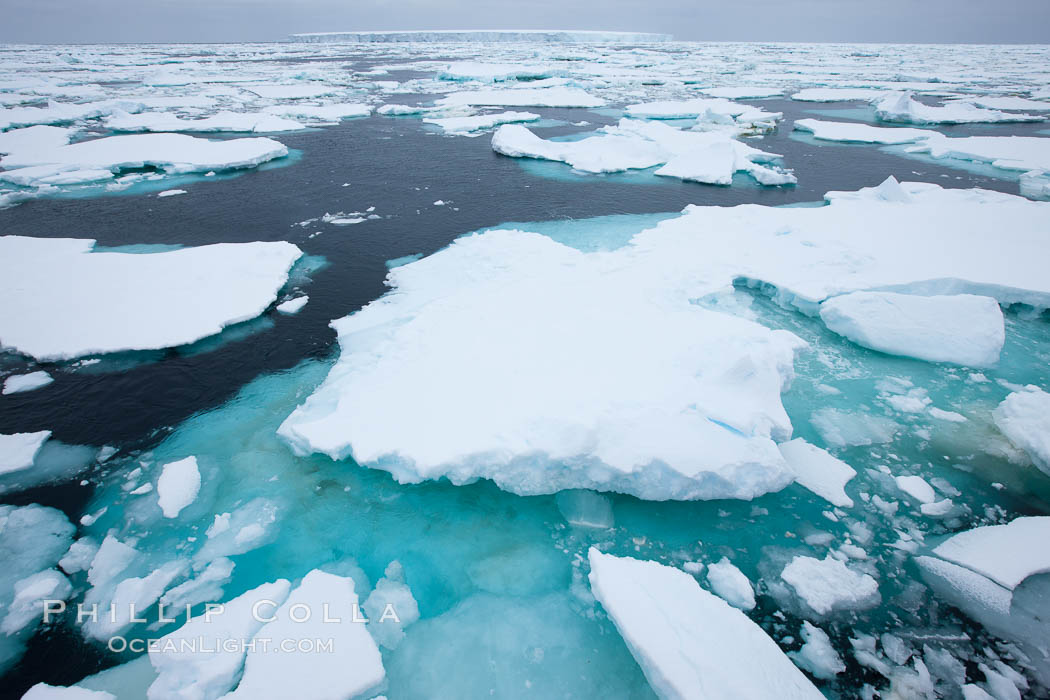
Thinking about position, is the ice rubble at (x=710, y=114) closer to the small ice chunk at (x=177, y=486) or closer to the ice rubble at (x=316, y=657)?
the small ice chunk at (x=177, y=486)

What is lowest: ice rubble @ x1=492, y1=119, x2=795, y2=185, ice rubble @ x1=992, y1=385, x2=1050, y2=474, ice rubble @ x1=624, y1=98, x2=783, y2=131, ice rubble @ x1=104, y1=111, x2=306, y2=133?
ice rubble @ x1=992, y1=385, x2=1050, y2=474

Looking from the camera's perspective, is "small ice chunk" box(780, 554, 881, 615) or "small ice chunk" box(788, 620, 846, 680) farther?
"small ice chunk" box(780, 554, 881, 615)

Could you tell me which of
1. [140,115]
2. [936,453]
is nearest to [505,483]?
[936,453]

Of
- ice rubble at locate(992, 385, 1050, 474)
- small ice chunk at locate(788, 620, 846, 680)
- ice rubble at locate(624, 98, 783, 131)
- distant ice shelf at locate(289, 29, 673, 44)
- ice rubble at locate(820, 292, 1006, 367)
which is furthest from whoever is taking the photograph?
distant ice shelf at locate(289, 29, 673, 44)

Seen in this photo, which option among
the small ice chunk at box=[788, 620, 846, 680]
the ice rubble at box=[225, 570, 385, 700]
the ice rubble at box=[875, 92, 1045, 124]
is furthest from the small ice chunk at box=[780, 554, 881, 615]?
the ice rubble at box=[875, 92, 1045, 124]

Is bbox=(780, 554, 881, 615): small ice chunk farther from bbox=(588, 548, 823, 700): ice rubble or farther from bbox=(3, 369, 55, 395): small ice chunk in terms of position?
bbox=(3, 369, 55, 395): small ice chunk
